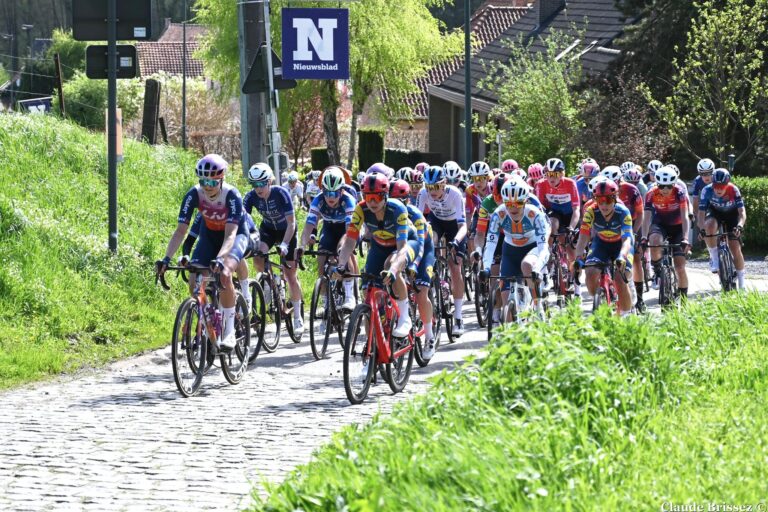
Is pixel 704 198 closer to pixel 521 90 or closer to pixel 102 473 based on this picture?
pixel 102 473

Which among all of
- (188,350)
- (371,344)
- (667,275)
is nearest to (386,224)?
(371,344)

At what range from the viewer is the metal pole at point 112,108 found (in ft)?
47.9

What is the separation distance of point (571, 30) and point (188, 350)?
38616mm

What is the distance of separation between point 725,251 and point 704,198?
0.82 m

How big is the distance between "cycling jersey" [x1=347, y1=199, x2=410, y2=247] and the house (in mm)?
28432

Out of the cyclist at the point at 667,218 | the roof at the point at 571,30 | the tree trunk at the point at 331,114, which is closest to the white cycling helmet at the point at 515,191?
the cyclist at the point at 667,218

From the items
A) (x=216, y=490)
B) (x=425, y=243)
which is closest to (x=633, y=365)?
(x=216, y=490)

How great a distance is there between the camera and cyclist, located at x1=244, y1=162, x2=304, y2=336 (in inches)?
564

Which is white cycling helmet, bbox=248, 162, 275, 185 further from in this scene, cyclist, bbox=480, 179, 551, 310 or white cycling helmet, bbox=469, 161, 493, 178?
white cycling helmet, bbox=469, 161, 493, 178

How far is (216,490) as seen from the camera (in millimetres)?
7570

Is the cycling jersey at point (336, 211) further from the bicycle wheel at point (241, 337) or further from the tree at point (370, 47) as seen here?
the tree at point (370, 47)

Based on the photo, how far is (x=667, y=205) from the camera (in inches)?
671

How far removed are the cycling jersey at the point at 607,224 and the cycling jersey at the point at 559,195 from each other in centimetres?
383

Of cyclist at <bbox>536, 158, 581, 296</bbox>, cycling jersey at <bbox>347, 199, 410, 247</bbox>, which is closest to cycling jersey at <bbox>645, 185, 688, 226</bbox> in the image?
cyclist at <bbox>536, 158, 581, 296</bbox>
